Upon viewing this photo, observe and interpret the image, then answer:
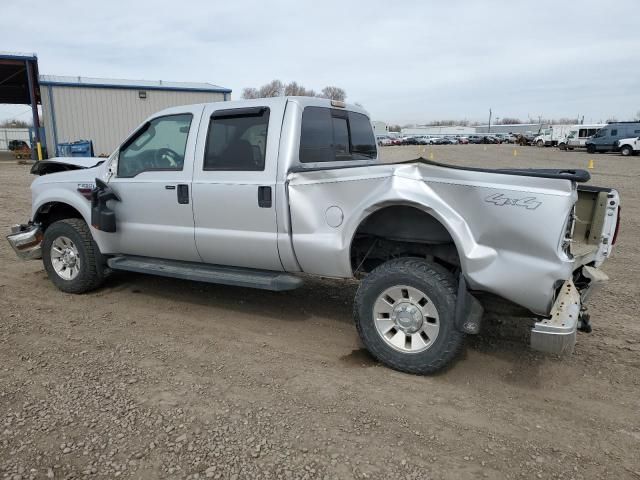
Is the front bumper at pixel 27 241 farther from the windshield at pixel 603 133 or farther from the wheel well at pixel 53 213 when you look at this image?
the windshield at pixel 603 133

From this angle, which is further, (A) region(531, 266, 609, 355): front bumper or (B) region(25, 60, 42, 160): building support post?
(B) region(25, 60, 42, 160): building support post

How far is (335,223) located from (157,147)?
88.5 inches

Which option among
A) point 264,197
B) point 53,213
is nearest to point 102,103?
point 53,213

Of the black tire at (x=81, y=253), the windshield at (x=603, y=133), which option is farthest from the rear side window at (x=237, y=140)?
the windshield at (x=603, y=133)

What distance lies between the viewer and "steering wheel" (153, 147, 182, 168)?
16.3ft

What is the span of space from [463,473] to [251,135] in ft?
10.5

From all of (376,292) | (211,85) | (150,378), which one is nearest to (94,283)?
(150,378)

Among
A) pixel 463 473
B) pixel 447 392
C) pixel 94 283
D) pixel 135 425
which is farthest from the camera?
pixel 94 283

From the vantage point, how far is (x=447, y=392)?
355 cm

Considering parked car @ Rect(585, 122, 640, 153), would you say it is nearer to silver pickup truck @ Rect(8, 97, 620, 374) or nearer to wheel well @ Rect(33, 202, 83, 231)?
silver pickup truck @ Rect(8, 97, 620, 374)

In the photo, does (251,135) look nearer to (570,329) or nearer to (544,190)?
(544,190)

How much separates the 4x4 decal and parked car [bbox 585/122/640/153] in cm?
3944

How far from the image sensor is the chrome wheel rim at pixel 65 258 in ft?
18.6

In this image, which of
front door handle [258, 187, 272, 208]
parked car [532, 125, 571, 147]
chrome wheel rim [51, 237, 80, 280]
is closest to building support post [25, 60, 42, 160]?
chrome wheel rim [51, 237, 80, 280]
